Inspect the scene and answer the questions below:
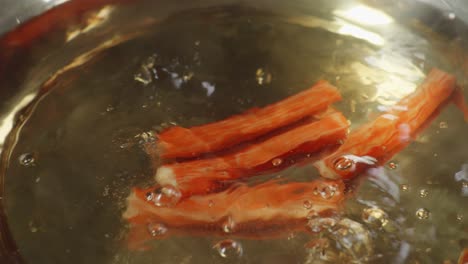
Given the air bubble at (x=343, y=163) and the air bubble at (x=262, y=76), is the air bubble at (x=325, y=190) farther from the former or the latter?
the air bubble at (x=262, y=76)

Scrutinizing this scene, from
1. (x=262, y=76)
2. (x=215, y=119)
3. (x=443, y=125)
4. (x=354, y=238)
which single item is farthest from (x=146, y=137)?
(x=443, y=125)

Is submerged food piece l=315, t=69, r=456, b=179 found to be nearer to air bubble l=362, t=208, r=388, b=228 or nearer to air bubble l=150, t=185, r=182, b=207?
air bubble l=362, t=208, r=388, b=228

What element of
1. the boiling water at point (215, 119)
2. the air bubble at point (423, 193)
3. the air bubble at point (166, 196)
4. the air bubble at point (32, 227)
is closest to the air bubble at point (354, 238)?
the boiling water at point (215, 119)

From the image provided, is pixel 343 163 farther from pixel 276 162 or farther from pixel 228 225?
pixel 228 225

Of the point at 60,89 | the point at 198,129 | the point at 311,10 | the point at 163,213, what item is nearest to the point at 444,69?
the point at 311,10

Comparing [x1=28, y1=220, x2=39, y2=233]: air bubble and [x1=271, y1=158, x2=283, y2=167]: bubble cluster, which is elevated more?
[x1=28, y1=220, x2=39, y2=233]: air bubble

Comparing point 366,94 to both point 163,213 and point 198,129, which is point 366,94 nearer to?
point 198,129

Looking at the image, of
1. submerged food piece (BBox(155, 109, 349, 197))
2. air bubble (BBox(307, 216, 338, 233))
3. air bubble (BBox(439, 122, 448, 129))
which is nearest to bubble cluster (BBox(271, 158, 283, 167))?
submerged food piece (BBox(155, 109, 349, 197))
